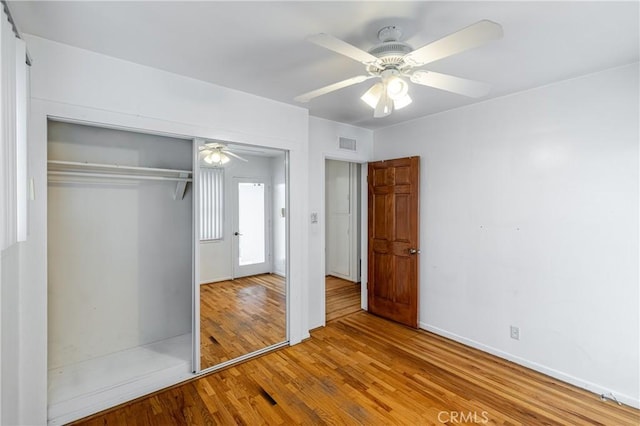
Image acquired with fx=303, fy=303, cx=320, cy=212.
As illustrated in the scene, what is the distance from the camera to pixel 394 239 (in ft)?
12.8

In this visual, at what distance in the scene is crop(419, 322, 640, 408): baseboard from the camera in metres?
2.35

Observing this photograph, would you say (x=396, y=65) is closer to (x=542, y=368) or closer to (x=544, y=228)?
(x=544, y=228)

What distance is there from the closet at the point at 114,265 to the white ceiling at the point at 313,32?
92 cm

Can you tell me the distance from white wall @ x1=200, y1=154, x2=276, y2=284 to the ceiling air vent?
100 cm

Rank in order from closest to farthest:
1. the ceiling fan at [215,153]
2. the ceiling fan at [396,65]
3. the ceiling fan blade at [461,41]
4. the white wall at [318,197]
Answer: the ceiling fan blade at [461,41] < the ceiling fan at [396,65] < the ceiling fan at [215,153] < the white wall at [318,197]

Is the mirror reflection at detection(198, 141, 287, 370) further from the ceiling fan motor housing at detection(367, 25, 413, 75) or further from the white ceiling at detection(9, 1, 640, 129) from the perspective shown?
the ceiling fan motor housing at detection(367, 25, 413, 75)

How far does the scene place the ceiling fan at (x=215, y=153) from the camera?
2863 mm

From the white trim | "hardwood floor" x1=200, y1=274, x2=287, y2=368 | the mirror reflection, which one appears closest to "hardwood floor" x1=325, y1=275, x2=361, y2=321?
"hardwood floor" x1=200, y1=274, x2=287, y2=368

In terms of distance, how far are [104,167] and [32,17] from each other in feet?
3.63

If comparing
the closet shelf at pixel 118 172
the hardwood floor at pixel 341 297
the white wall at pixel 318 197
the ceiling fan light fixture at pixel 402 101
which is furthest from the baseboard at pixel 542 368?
the closet shelf at pixel 118 172

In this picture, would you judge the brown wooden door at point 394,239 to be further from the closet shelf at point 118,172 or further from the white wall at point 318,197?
the closet shelf at point 118,172

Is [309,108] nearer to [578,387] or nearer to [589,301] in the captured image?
[589,301]

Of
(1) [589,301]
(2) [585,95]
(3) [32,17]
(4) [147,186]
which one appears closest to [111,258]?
(4) [147,186]

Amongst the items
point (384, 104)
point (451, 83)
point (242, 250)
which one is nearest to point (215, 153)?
point (242, 250)
